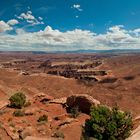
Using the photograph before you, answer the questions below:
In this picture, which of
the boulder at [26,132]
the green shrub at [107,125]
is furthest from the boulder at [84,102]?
the boulder at [26,132]

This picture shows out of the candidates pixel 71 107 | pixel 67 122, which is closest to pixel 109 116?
pixel 67 122

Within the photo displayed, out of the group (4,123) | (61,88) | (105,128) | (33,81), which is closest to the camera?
(105,128)

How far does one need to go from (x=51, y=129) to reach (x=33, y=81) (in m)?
77.8

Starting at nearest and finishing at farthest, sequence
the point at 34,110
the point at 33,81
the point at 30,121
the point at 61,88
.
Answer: the point at 30,121 < the point at 34,110 < the point at 61,88 < the point at 33,81

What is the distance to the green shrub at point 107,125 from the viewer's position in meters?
22.5

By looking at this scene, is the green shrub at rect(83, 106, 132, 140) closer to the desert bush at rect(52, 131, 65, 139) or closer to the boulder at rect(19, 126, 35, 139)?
the desert bush at rect(52, 131, 65, 139)

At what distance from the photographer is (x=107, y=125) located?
22875 millimetres

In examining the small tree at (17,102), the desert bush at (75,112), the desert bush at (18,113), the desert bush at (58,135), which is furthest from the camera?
the small tree at (17,102)

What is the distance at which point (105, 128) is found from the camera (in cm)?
2281

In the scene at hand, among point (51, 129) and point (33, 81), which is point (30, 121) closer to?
point (51, 129)

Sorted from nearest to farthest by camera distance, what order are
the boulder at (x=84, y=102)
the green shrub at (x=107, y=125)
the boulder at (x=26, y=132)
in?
the boulder at (x=26, y=132), the green shrub at (x=107, y=125), the boulder at (x=84, y=102)

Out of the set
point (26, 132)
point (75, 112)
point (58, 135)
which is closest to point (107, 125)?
point (58, 135)

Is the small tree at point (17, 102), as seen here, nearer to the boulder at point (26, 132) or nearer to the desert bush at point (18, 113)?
the desert bush at point (18, 113)

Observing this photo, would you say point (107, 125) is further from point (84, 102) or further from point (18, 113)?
point (18, 113)
